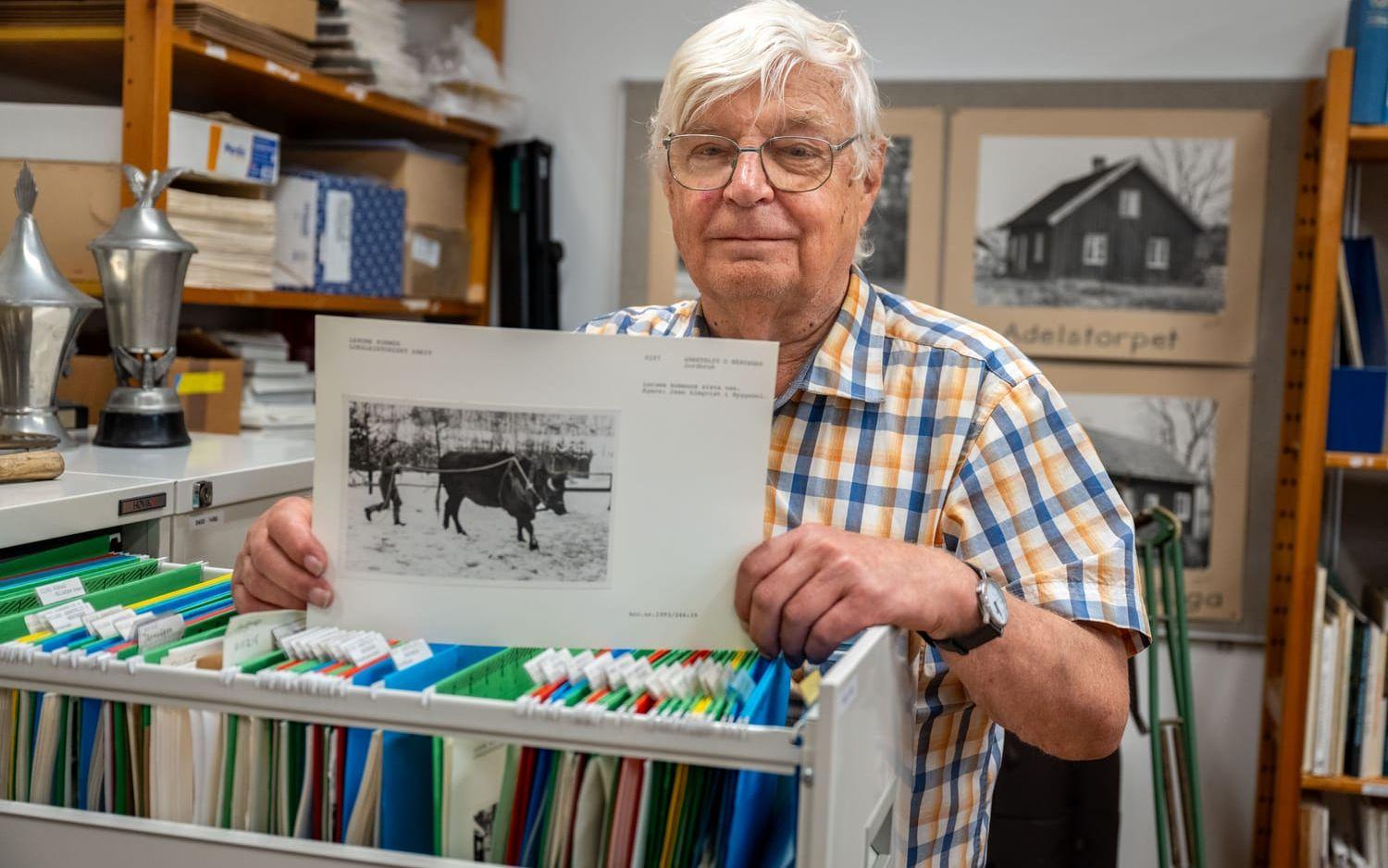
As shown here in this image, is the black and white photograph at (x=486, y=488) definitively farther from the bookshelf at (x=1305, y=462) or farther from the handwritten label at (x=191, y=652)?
the bookshelf at (x=1305, y=462)

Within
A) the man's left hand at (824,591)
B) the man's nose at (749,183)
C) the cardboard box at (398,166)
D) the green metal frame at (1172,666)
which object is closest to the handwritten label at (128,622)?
the man's left hand at (824,591)

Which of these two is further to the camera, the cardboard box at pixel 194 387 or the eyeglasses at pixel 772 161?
the cardboard box at pixel 194 387

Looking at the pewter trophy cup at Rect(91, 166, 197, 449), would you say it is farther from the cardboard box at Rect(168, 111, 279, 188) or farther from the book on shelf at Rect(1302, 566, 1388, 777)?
the book on shelf at Rect(1302, 566, 1388, 777)

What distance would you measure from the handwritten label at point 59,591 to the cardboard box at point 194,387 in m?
1.06

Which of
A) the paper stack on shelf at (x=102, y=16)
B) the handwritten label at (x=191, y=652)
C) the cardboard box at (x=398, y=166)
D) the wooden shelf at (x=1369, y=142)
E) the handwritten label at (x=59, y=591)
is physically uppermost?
the paper stack on shelf at (x=102, y=16)

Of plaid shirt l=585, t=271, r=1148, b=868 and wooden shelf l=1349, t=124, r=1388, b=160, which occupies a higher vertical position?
wooden shelf l=1349, t=124, r=1388, b=160

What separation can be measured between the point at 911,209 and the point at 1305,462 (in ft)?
A: 3.33

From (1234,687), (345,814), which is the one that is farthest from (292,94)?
(1234,687)

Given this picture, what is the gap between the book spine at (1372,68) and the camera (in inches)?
91.7

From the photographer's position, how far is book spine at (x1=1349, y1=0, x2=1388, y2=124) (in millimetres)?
2328

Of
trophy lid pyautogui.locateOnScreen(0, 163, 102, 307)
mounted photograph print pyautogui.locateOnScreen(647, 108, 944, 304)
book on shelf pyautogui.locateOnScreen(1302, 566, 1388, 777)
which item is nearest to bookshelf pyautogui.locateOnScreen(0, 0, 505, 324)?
trophy lid pyautogui.locateOnScreen(0, 163, 102, 307)

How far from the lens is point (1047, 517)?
1152 mm

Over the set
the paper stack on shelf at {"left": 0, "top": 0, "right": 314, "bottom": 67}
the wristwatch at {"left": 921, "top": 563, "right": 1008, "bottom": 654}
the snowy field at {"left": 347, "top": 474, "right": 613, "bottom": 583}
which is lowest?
the wristwatch at {"left": 921, "top": 563, "right": 1008, "bottom": 654}

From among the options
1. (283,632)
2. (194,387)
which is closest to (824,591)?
(283,632)
